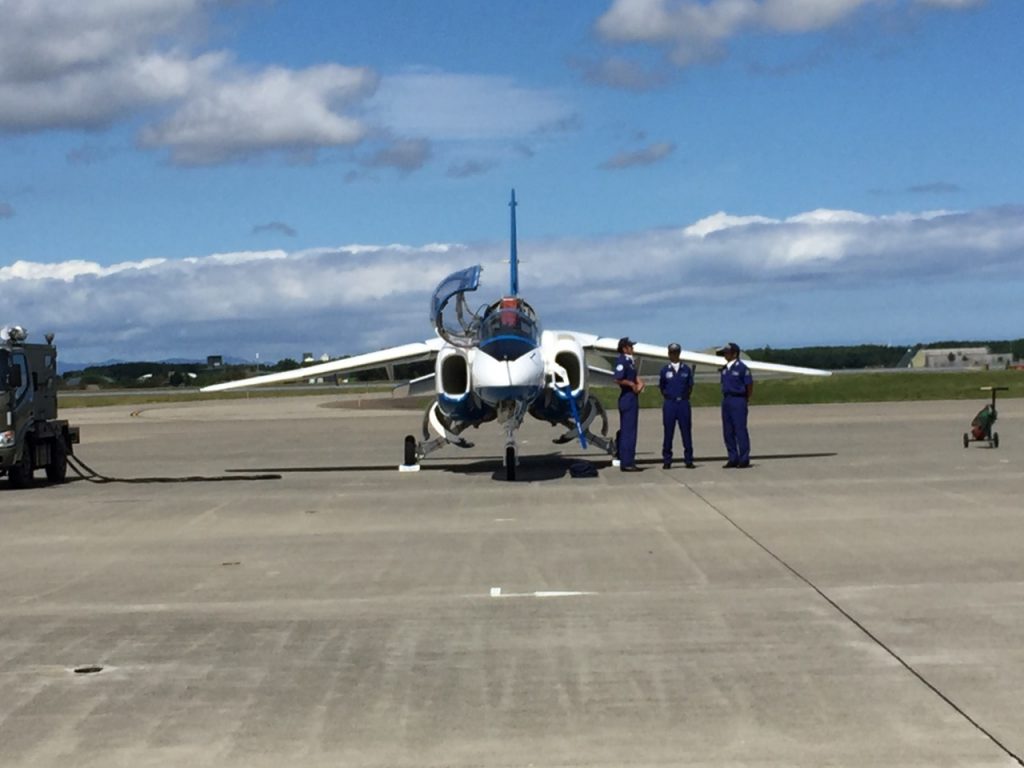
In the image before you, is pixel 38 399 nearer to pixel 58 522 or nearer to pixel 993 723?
pixel 58 522

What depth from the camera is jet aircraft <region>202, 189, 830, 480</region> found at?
18.6 metres

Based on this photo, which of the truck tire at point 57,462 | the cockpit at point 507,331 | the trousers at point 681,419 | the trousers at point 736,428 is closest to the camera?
the cockpit at point 507,331

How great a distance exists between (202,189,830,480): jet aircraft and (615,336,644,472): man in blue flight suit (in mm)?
539

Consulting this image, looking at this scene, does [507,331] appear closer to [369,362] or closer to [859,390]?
[369,362]

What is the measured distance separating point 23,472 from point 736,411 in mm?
10337

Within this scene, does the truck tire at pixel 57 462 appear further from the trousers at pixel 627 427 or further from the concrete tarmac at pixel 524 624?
the trousers at pixel 627 427

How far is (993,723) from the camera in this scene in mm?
5949

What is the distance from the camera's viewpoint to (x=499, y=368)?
60.3 feet

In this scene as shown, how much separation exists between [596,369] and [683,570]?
12.8 metres

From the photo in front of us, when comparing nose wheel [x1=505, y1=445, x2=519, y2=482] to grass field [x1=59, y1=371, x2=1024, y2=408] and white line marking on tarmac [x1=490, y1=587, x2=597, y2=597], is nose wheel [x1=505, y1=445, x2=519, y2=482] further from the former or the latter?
grass field [x1=59, y1=371, x2=1024, y2=408]

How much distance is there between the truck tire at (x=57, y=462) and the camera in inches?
844

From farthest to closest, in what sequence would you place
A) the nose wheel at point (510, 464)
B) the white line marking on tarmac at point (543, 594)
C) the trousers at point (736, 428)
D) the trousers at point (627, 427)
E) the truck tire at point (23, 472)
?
1. the trousers at point (627, 427)
2. the trousers at point (736, 428)
3. the truck tire at point (23, 472)
4. the nose wheel at point (510, 464)
5. the white line marking on tarmac at point (543, 594)

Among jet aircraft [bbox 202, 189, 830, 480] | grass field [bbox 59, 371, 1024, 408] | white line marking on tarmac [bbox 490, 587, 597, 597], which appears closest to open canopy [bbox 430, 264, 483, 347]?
jet aircraft [bbox 202, 189, 830, 480]

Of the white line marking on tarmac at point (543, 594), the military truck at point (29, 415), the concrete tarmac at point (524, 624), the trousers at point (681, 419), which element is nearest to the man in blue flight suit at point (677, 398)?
the trousers at point (681, 419)
